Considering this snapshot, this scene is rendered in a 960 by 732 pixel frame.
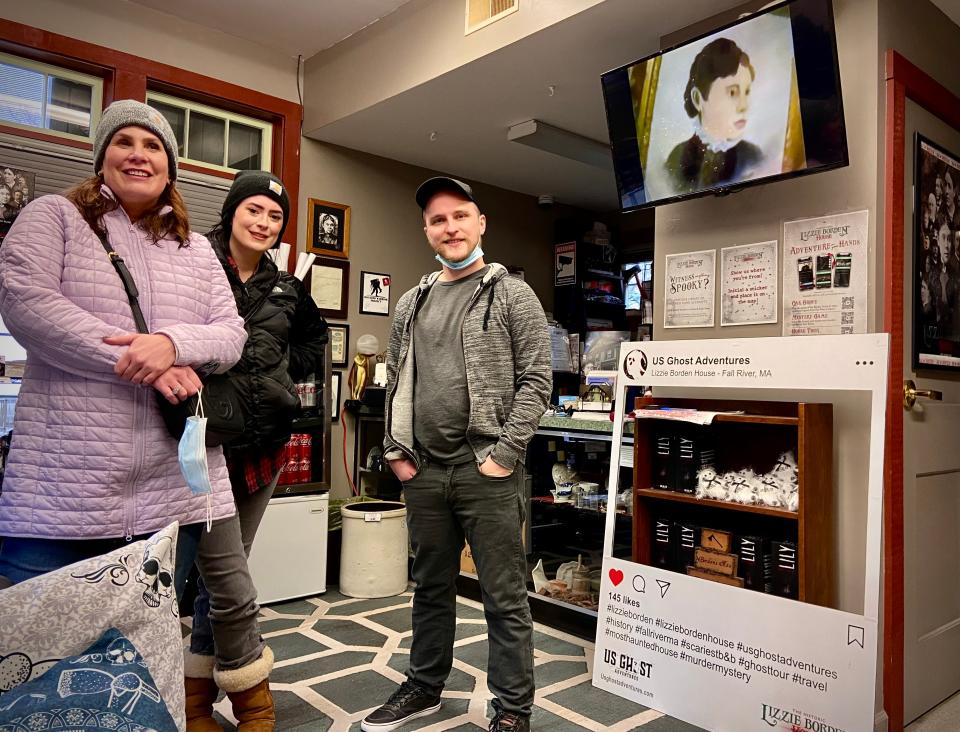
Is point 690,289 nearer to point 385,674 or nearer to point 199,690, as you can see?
point 385,674

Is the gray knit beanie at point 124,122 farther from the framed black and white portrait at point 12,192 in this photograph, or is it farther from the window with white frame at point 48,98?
the window with white frame at point 48,98

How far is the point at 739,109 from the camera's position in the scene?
7.39ft

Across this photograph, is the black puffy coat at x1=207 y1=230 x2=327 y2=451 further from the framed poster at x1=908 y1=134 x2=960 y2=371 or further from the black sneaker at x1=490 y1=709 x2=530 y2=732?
the framed poster at x1=908 y1=134 x2=960 y2=371

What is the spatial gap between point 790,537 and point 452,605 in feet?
3.71

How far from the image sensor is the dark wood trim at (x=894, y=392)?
2.16 m

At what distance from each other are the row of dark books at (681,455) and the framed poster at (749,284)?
1.38 ft

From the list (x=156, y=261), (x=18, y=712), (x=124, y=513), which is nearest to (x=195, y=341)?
(x=156, y=261)

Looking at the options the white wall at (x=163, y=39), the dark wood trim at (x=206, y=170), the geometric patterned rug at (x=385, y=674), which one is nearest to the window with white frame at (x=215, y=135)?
the dark wood trim at (x=206, y=170)

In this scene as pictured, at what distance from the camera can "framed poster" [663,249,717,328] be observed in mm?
2604

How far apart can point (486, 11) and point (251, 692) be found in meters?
2.75

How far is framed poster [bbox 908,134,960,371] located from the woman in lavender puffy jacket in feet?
7.24

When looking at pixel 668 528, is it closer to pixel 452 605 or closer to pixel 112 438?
pixel 452 605

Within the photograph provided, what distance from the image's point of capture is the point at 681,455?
2.43 meters

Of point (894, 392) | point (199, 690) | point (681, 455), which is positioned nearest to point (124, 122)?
point (199, 690)
